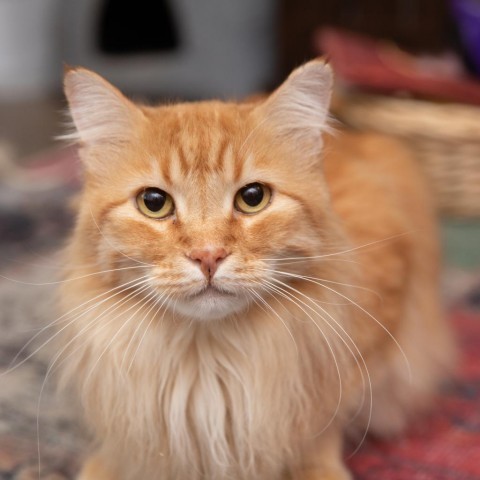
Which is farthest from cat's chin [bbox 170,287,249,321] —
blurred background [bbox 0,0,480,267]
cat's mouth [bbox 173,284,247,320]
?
blurred background [bbox 0,0,480,267]

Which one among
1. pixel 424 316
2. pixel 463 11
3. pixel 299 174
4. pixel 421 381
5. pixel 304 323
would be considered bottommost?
pixel 421 381

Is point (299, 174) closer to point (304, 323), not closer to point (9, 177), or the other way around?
point (304, 323)

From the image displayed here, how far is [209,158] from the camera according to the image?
1.12 m

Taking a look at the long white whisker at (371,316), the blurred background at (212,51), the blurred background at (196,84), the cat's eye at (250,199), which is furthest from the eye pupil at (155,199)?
the blurred background at (212,51)

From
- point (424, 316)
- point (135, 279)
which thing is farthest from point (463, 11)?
point (135, 279)

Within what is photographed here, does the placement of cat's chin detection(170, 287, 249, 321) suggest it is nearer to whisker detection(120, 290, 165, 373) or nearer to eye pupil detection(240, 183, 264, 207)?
whisker detection(120, 290, 165, 373)

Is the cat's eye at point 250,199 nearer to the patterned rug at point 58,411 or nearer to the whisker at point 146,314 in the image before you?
the whisker at point 146,314

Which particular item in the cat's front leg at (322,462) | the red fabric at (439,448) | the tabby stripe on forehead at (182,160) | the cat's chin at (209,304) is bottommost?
the red fabric at (439,448)

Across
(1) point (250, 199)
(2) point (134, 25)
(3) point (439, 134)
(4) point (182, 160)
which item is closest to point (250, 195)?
(1) point (250, 199)

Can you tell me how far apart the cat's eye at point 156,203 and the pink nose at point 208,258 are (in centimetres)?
11

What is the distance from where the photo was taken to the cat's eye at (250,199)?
1.13 metres

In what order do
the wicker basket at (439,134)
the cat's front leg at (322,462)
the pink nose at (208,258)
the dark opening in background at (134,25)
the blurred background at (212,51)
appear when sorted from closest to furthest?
the pink nose at (208,258) < the cat's front leg at (322,462) < the wicker basket at (439,134) < the blurred background at (212,51) < the dark opening in background at (134,25)

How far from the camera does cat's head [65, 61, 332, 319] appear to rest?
1065 mm

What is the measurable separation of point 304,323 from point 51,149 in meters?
2.54
